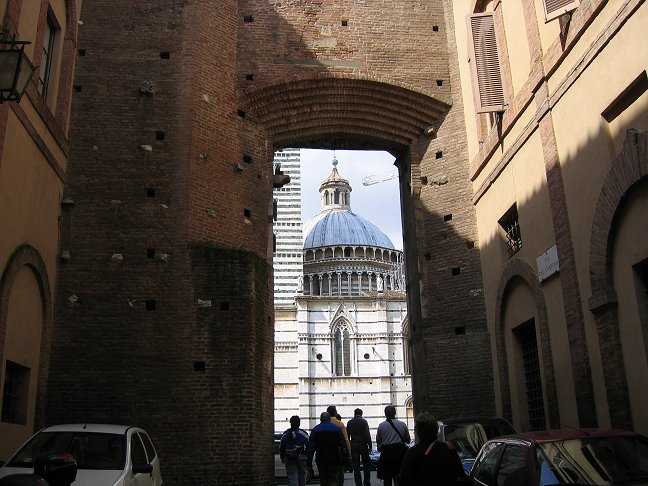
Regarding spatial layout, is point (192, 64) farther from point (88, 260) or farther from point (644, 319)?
point (644, 319)

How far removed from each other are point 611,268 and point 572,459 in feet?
12.2

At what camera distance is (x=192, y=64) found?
44.0 feet

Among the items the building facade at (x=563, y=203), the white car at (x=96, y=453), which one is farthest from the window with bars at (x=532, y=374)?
the white car at (x=96, y=453)

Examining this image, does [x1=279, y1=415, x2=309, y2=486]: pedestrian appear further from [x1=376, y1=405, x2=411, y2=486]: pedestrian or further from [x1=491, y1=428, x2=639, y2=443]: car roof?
[x1=491, y1=428, x2=639, y2=443]: car roof

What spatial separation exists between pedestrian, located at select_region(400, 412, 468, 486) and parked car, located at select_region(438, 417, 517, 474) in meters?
4.47

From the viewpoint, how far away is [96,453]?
696 centimetres

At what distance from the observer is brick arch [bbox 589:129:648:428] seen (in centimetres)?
798

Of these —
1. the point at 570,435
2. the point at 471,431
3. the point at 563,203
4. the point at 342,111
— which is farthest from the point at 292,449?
the point at 342,111

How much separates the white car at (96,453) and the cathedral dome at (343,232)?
1924 inches

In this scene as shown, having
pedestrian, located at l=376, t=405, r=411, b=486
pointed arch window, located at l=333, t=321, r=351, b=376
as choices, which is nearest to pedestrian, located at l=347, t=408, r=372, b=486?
pedestrian, located at l=376, t=405, r=411, b=486

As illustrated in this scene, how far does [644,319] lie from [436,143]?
7.59 m

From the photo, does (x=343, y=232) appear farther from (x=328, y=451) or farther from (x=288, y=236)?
(x=328, y=451)

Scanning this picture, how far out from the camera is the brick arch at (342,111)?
47.2 feet

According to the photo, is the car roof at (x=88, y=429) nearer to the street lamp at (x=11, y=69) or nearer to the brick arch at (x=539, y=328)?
the street lamp at (x=11, y=69)
